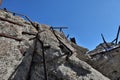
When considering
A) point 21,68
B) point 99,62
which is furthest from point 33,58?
point 99,62

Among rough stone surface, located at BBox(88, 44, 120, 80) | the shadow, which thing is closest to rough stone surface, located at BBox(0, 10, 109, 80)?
the shadow

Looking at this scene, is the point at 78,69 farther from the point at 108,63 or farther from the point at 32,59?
the point at 108,63

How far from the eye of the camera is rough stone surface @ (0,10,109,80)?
9.86 m

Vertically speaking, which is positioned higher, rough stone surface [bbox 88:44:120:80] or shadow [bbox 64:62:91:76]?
rough stone surface [bbox 88:44:120:80]

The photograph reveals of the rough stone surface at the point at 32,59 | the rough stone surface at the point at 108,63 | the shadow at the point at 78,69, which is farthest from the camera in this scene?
the rough stone surface at the point at 108,63

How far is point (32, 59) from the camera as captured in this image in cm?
1079

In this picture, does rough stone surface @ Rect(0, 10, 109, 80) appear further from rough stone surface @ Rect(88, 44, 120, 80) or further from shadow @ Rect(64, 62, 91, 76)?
rough stone surface @ Rect(88, 44, 120, 80)

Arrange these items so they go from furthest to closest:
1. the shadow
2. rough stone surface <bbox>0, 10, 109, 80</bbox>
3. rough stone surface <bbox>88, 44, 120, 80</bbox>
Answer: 1. rough stone surface <bbox>88, 44, 120, 80</bbox>
2. the shadow
3. rough stone surface <bbox>0, 10, 109, 80</bbox>

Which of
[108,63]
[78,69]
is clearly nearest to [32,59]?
[78,69]

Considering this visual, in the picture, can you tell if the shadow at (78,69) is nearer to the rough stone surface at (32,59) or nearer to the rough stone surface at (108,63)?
the rough stone surface at (32,59)

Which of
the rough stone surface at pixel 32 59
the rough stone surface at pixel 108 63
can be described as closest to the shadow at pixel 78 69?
the rough stone surface at pixel 32 59

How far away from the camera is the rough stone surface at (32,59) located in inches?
388

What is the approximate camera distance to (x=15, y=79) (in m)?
9.39

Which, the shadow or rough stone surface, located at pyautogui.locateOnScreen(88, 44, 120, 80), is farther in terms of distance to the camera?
rough stone surface, located at pyautogui.locateOnScreen(88, 44, 120, 80)
